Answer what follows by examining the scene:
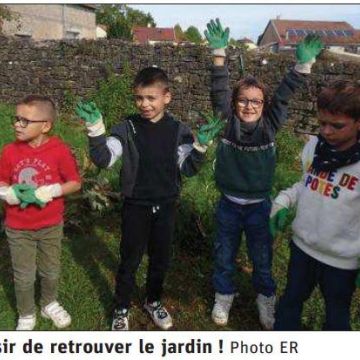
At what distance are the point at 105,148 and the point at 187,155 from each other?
515 mm

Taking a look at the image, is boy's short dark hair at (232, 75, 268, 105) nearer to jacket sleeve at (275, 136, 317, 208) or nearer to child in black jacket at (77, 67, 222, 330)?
child in black jacket at (77, 67, 222, 330)

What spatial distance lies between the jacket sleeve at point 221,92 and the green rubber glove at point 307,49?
1.57ft

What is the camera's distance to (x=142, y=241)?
2707 millimetres

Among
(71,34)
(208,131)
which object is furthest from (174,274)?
(71,34)

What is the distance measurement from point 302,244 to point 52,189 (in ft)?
4.80

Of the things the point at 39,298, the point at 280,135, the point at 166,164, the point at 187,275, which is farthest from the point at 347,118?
the point at 280,135

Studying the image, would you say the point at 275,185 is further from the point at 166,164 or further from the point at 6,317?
the point at 6,317

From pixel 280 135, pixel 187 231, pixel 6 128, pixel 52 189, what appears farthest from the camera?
pixel 6 128

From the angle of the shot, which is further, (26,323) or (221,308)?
(221,308)

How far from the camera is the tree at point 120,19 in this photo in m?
35.6

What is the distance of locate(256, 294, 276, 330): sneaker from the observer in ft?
9.62

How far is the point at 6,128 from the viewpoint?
7.45 m

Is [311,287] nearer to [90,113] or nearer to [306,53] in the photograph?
[306,53]

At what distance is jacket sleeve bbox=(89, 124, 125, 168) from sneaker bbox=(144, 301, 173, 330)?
44.5 inches
